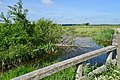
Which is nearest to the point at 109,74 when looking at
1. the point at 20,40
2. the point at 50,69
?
the point at 50,69

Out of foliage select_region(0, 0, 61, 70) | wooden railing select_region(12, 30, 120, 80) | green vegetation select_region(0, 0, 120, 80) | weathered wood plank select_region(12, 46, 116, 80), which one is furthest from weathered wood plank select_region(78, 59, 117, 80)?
foliage select_region(0, 0, 61, 70)

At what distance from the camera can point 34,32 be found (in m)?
14.1

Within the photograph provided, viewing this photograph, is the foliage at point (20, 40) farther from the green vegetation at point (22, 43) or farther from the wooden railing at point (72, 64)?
the wooden railing at point (72, 64)

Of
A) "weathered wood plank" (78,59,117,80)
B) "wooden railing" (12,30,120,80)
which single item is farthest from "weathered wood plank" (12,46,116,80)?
"weathered wood plank" (78,59,117,80)

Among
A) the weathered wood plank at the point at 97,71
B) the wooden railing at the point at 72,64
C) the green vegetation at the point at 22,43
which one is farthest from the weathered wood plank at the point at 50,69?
the green vegetation at the point at 22,43

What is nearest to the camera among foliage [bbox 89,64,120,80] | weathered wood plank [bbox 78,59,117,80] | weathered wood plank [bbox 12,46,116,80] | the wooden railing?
weathered wood plank [bbox 12,46,116,80]

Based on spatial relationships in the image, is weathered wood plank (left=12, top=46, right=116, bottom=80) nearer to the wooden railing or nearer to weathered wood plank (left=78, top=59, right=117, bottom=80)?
the wooden railing

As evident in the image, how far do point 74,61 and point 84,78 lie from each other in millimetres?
599

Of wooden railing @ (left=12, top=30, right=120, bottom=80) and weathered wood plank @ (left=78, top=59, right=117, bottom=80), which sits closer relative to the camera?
wooden railing @ (left=12, top=30, right=120, bottom=80)

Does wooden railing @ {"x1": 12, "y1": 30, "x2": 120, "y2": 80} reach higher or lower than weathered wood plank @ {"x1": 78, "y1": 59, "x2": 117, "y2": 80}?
higher

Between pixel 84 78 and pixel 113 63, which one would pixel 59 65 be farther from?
pixel 113 63

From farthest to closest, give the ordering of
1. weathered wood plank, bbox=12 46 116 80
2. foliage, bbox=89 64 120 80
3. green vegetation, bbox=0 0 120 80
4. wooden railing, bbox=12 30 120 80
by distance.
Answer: green vegetation, bbox=0 0 120 80 < foliage, bbox=89 64 120 80 < wooden railing, bbox=12 30 120 80 < weathered wood plank, bbox=12 46 116 80

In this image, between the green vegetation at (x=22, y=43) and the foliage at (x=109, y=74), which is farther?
the green vegetation at (x=22, y=43)

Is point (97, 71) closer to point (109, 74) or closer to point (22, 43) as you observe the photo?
point (109, 74)
